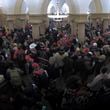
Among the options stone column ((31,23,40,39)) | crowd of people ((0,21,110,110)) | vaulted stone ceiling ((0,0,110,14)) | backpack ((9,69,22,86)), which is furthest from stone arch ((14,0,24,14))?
backpack ((9,69,22,86))

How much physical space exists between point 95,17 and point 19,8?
567cm

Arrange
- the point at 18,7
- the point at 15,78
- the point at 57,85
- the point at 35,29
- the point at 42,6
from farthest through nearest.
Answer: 1. the point at 18,7
2. the point at 42,6
3. the point at 35,29
4. the point at 57,85
5. the point at 15,78

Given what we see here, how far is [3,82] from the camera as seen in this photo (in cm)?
727

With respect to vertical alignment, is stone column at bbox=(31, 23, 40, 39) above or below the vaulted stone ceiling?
below

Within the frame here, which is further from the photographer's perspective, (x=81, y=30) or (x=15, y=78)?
(x=81, y=30)

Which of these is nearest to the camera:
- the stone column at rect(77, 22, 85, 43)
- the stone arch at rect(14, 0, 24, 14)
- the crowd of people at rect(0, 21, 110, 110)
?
the crowd of people at rect(0, 21, 110, 110)

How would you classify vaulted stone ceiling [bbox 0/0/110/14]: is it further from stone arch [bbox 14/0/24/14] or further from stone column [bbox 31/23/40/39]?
stone column [bbox 31/23/40/39]

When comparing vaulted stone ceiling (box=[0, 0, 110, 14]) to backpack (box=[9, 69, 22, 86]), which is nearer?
backpack (box=[9, 69, 22, 86])

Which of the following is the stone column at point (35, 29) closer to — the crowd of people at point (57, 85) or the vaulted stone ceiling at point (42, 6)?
the vaulted stone ceiling at point (42, 6)

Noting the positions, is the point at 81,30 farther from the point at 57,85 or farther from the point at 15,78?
the point at 15,78

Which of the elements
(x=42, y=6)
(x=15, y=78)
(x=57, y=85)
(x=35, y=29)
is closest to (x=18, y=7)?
(x=42, y=6)

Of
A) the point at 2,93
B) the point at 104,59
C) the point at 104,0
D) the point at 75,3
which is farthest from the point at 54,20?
the point at 2,93

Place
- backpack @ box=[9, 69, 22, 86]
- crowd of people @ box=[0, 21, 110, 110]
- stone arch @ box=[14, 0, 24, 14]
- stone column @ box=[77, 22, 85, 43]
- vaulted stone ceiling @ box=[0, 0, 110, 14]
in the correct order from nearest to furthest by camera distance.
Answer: crowd of people @ box=[0, 21, 110, 110] < backpack @ box=[9, 69, 22, 86] < vaulted stone ceiling @ box=[0, 0, 110, 14] < stone column @ box=[77, 22, 85, 43] < stone arch @ box=[14, 0, 24, 14]

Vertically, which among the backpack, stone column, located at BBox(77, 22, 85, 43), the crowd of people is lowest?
stone column, located at BBox(77, 22, 85, 43)
